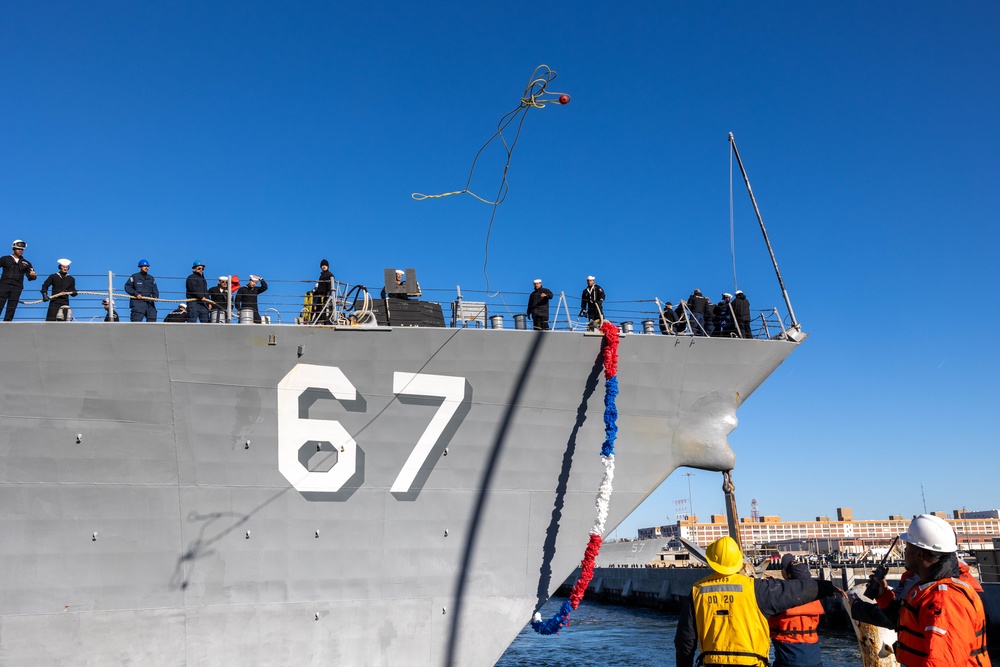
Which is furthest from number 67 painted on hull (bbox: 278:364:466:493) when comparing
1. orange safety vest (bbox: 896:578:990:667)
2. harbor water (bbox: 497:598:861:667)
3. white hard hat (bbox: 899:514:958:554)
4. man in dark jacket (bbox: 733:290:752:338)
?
harbor water (bbox: 497:598:861:667)

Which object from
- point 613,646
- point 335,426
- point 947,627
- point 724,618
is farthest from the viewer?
point 613,646

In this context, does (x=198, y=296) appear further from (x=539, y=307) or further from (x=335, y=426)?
(x=539, y=307)

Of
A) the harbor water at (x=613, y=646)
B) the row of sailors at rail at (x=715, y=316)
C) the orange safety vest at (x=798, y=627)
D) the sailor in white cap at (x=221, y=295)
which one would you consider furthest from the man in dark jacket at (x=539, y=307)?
the harbor water at (x=613, y=646)

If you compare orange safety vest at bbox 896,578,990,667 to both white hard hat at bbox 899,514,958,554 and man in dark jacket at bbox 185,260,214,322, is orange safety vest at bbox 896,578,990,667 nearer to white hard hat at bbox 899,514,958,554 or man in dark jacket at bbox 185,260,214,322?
white hard hat at bbox 899,514,958,554

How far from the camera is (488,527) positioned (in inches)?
396

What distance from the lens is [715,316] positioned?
11.3m

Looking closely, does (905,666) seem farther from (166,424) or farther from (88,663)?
(88,663)

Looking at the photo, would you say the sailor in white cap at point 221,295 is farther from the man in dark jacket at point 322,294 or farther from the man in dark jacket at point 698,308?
the man in dark jacket at point 698,308

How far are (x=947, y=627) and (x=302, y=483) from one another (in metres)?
7.61

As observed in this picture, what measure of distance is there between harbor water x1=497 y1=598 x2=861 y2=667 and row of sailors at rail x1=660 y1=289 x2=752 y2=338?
10557 mm

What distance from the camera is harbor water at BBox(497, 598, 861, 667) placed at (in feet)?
61.3

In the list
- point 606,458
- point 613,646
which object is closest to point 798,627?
point 606,458

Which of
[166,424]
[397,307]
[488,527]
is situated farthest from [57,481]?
[488,527]

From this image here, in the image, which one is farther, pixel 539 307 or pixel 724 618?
pixel 539 307
